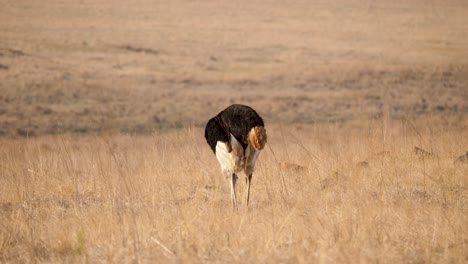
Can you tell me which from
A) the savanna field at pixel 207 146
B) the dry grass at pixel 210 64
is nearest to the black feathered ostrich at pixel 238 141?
the savanna field at pixel 207 146

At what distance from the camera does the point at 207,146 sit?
49.8 feet

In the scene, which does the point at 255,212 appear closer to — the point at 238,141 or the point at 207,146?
the point at 238,141

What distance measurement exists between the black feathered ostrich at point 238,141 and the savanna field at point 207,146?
361mm

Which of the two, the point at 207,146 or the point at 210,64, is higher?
the point at 207,146

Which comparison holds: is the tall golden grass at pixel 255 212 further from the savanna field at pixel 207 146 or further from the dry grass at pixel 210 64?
the dry grass at pixel 210 64

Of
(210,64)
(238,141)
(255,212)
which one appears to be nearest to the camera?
(255,212)

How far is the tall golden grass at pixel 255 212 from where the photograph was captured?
536cm

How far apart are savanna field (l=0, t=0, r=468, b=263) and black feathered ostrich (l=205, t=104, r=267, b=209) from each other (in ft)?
1.18

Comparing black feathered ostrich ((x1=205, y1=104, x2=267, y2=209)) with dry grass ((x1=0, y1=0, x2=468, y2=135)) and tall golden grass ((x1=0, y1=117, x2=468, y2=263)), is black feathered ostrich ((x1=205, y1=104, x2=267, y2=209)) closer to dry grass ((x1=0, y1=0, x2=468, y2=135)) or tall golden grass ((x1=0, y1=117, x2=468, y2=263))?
tall golden grass ((x1=0, y1=117, x2=468, y2=263))


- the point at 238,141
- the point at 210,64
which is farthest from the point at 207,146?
the point at 210,64

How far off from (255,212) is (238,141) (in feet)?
2.59

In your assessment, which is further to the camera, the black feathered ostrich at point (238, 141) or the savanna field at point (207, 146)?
the black feathered ostrich at point (238, 141)

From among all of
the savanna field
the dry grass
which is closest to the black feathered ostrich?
the savanna field

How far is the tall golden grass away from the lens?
17.6 ft
